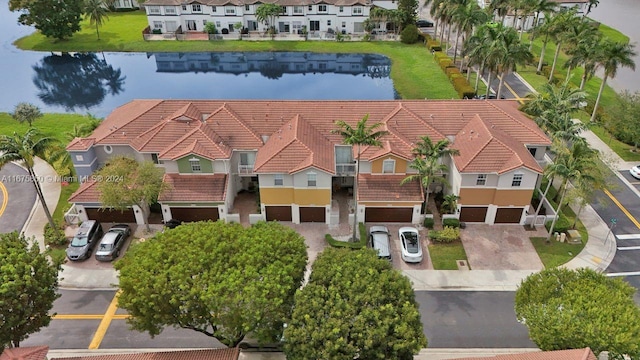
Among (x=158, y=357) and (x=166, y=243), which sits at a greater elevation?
(x=166, y=243)

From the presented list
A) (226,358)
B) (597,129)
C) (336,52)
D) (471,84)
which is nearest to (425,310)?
(226,358)

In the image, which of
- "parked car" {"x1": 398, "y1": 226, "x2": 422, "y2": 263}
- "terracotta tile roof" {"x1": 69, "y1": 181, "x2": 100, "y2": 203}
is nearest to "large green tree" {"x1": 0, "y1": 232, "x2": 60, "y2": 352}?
"terracotta tile roof" {"x1": 69, "y1": 181, "x2": 100, "y2": 203}

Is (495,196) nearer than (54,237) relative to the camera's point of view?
No

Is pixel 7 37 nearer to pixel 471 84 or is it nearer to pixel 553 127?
pixel 471 84

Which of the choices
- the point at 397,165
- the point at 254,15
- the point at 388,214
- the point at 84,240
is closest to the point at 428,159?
the point at 397,165

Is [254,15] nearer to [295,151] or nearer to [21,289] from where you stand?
[295,151]

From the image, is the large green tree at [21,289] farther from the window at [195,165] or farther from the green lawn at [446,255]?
the green lawn at [446,255]
